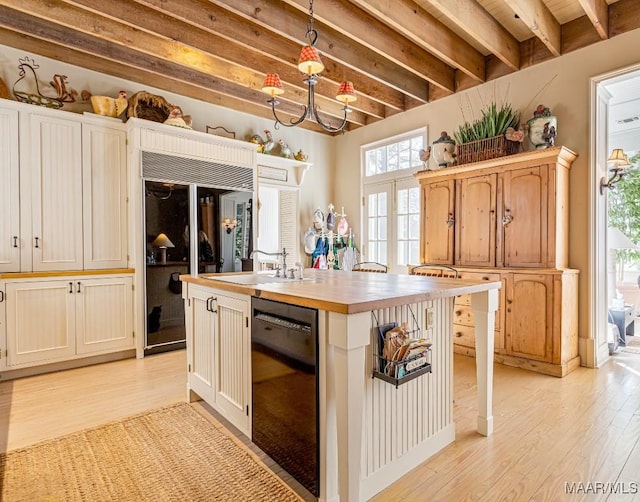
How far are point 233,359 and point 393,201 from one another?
347cm

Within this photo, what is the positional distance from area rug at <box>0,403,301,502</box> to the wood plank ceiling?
2854 mm

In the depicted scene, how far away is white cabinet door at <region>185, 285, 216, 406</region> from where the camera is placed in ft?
7.35

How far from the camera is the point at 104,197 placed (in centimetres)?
353

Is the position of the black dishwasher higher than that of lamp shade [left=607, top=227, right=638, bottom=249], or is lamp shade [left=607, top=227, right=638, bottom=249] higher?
lamp shade [left=607, top=227, right=638, bottom=249]

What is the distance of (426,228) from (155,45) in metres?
3.21

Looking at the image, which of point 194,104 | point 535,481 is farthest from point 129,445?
point 194,104

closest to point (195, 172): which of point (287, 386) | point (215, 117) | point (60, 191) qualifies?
point (215, 117)

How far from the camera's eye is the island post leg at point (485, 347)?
1.98 meters

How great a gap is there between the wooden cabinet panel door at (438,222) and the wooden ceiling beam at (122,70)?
8.01 ft

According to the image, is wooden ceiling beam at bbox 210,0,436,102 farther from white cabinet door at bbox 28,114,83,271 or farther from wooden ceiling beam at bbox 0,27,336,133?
white cabinet door at bbox 28,114,83,271

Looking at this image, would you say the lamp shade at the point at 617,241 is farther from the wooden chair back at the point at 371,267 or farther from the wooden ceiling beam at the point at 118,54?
the wooden ceiling beam at the point at 118,54

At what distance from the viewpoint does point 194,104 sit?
4301mm

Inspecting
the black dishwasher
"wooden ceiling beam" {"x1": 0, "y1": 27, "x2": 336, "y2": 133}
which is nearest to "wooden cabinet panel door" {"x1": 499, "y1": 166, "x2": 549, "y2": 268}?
the black dishwasher

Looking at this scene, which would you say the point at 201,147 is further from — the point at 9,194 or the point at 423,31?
the point at 423,31
